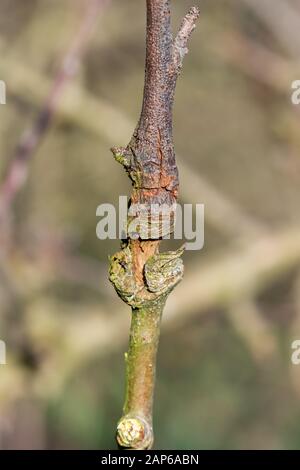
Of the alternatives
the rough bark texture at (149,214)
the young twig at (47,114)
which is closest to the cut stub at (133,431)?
the rough bark texture at (149,214)

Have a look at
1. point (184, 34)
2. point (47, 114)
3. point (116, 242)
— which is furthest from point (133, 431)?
point (116, 242)

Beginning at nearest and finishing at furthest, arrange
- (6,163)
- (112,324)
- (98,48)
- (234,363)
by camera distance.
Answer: (112,324)
(6,163)
(98,48)
(234,363)

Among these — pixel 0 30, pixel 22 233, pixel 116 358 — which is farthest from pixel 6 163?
pixel 116 358

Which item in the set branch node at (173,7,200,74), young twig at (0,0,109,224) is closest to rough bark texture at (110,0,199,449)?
branch node at (173,7,200,74)

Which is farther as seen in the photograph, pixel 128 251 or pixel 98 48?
pixel 98 48

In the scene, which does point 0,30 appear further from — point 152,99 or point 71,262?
point 152,99

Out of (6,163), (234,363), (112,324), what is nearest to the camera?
(112,324)

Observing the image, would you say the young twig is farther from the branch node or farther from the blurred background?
the branch node
